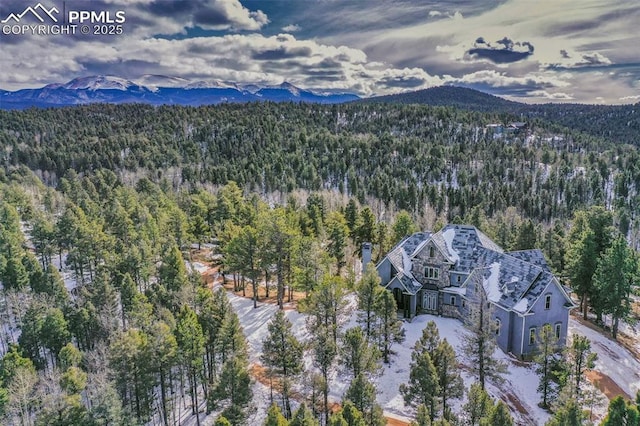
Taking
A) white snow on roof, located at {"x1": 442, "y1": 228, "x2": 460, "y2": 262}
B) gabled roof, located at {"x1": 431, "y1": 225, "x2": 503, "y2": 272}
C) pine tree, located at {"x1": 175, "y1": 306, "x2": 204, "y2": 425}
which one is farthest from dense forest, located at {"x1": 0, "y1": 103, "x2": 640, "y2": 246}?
pine tree, located at {"x1": 175, "y1": 306, "x2": 204, "y2": 425}

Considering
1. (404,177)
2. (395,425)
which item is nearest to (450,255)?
(395,425)

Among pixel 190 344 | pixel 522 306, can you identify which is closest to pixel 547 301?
pixel 522 306

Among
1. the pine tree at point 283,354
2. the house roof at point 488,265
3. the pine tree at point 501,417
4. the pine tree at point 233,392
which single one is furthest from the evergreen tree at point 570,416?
the pine tree at point 233,392

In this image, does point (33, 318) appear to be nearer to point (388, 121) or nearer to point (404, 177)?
point (404, 177)

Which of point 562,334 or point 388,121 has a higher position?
point 388,121

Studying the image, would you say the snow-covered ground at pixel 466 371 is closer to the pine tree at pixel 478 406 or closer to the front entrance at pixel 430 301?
the front entrance at pixel 430 301

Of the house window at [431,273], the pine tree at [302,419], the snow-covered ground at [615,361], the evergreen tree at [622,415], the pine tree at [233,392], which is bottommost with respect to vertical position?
the snow-covered ground at [615,361]
